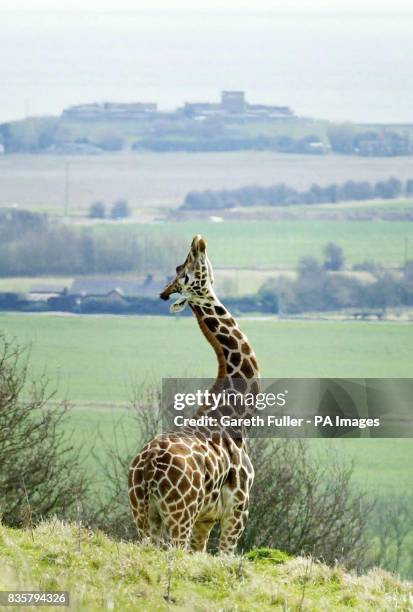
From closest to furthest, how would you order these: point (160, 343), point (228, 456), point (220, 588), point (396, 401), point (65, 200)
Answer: point (220, 588), point (228, 456), point (396, 401), point (160, 343), point (65, 200)

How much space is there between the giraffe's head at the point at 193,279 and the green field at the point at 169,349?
6411cm

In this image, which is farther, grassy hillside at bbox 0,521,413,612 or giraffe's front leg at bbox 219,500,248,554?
giraffe's front leg at bbox 219,500,248,554

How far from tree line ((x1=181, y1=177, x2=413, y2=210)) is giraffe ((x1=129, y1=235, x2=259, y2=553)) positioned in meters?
104

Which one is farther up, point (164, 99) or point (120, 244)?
point (164, 99)

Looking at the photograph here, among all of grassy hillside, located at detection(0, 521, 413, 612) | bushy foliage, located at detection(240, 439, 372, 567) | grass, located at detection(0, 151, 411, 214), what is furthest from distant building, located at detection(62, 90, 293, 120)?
grassy hillside, located at detection(0, 521, 413, 612)

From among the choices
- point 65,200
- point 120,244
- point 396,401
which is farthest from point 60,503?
point 65,200

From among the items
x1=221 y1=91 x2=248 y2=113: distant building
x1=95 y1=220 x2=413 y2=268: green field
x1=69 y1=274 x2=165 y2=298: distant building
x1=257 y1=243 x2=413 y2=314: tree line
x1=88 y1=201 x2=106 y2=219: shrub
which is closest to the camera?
x1=69 y1=274 x2=165 y2=298: distant building

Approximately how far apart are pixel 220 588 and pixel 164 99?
12173cm

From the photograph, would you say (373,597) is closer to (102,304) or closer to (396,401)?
(396,401)

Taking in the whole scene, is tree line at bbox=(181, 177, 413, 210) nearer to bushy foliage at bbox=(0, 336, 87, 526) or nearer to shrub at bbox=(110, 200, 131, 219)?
shrub at bbox=(110, 200, 131, 219)

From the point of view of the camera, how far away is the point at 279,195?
117 m

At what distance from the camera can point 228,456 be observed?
962 cm

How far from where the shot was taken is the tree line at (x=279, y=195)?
11388cm

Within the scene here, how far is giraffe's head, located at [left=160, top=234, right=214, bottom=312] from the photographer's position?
993cm
